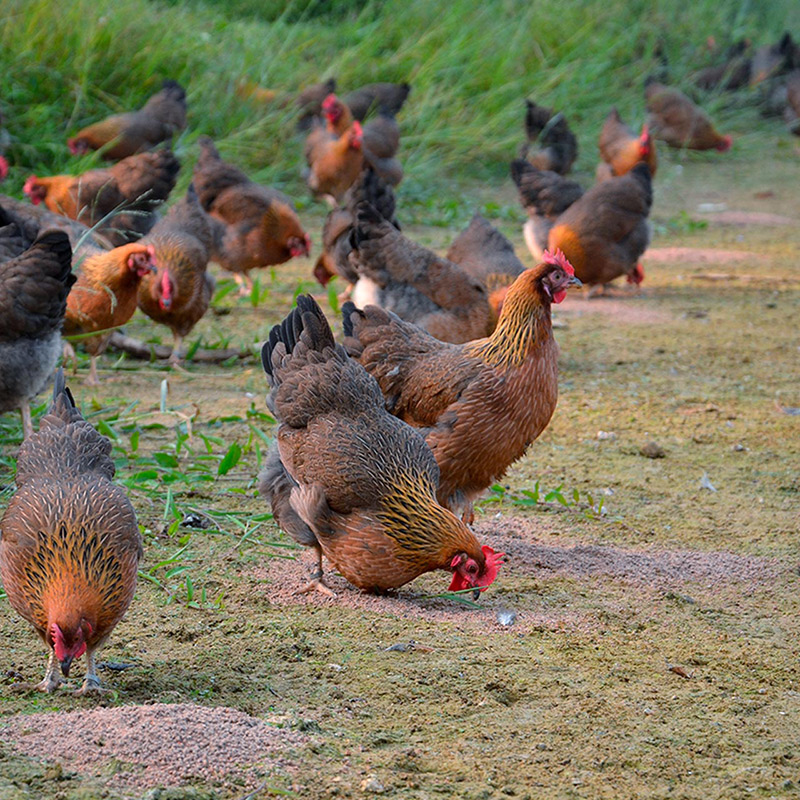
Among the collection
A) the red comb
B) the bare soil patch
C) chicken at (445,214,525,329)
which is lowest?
chicken at (445,214,525,329)

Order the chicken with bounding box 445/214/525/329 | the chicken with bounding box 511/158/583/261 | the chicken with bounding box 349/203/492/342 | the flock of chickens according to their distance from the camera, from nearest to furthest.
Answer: the flock of chickens, the chicken with bounding box 349/203/492/342, the chicken with bounding box 445/214/525/329, the chicken with bounding box 511/158/583/261

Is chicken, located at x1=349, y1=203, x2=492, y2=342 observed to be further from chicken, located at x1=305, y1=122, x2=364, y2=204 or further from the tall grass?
the tall grass

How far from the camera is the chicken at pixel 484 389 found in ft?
13.9

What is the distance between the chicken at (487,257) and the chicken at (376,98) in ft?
16.9

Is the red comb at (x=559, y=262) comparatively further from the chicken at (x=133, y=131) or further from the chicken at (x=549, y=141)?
the chicken at (x=549, y=141)

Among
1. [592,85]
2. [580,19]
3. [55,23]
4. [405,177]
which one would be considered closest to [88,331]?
[55,23]

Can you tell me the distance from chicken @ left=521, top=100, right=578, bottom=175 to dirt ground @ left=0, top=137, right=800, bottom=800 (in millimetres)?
5338

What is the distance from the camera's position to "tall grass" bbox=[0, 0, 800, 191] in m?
10.5

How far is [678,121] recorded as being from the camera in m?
14.2

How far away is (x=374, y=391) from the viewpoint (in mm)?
4031

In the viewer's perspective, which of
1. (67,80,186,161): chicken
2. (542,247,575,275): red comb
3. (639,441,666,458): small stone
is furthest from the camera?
(67,80,186,161): chicken

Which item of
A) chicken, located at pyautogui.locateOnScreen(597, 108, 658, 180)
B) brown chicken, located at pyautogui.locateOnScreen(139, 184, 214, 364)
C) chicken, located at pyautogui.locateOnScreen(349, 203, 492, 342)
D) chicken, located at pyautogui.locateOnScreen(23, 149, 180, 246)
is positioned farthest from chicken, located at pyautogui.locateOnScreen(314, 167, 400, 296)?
chicken, located at pyautogui.locateOnScreen(597, 108, 658, 180)

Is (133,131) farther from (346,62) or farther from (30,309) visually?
(30,309)

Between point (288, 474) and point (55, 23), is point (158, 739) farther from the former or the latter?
point (55, 23)
